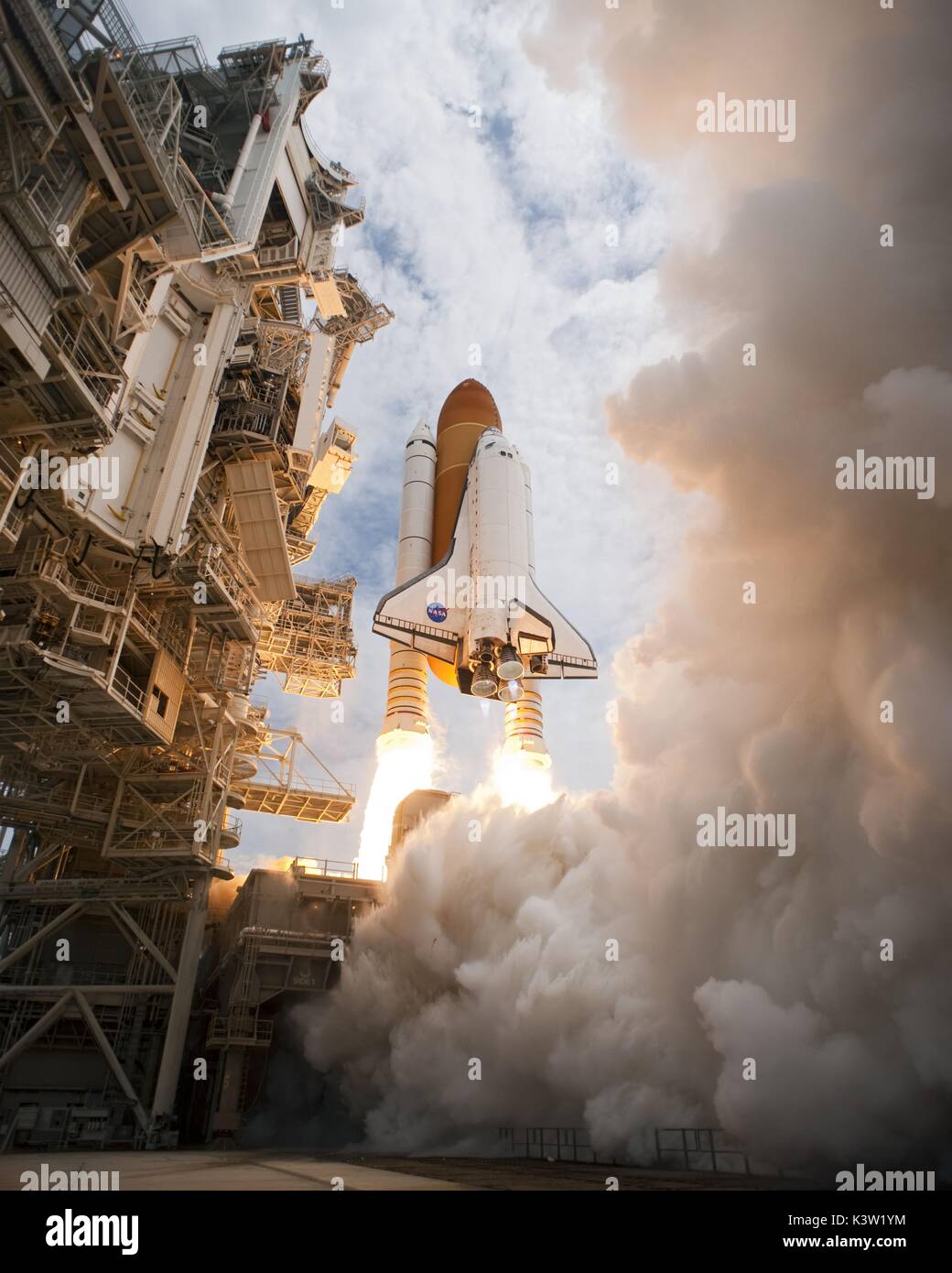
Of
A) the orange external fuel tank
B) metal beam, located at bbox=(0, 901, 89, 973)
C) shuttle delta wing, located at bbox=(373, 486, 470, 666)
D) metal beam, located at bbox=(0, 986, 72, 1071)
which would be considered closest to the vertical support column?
metal beam, located at bbox=(0, 986, 72, 1071)

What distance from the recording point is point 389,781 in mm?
24984

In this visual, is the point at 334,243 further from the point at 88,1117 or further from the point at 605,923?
the point at 88,1117

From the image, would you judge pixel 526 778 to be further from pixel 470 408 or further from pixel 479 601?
pixel 470 408

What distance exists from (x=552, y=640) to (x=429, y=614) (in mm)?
3792

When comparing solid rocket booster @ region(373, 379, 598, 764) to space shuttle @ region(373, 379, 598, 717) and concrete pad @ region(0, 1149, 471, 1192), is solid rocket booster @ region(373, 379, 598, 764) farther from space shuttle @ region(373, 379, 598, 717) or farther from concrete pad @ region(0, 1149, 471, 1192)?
concrete pad @ region(0, 1149, 471, 1192)

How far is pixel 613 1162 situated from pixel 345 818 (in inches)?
831

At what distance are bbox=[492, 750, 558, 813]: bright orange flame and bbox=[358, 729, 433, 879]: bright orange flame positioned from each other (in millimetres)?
2487

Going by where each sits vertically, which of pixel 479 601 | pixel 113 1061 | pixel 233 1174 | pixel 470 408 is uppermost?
pixel 470 408

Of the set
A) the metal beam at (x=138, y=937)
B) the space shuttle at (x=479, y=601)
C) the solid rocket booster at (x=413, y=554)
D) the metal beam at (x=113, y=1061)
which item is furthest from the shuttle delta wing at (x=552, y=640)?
the metal beam at (x=113, y=1061)

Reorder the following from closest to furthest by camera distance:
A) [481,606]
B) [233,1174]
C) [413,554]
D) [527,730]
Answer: [233,1174]
[481,606]
[527,730]
[413,554]

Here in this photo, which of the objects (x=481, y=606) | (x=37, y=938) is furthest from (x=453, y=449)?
(x=37, y=938)
